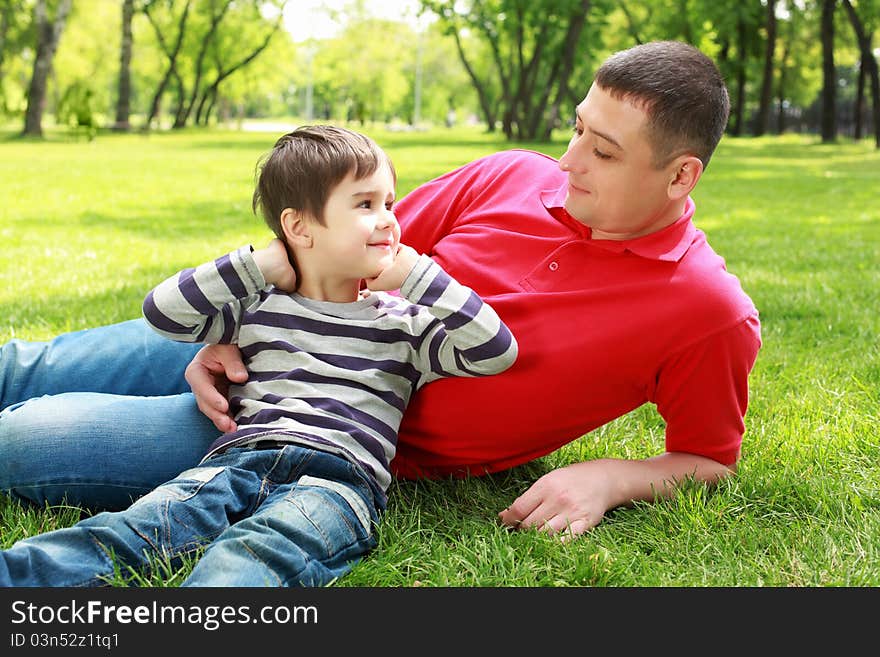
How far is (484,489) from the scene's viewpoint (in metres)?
3.13

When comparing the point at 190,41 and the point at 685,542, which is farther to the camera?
the point at 190,41

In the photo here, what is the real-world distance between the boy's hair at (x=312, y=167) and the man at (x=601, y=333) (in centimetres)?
44

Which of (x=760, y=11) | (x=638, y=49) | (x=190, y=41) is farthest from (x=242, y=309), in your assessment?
(x=190, y=41)

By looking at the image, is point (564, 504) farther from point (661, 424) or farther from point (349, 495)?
point (661, 424)

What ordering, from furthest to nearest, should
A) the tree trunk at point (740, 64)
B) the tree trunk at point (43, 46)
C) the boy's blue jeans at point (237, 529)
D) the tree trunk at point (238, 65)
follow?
the tree trunk at point (238, 65)
the tree trunk at point (740, 64)
the tree trunk at point (43, 46)
the boy's blue jeans at point (237, 529)

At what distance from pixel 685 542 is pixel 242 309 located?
1.33m

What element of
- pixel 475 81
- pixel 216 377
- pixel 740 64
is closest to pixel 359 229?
pixel 216 377

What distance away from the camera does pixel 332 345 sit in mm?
2668

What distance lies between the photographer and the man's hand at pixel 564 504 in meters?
2.77

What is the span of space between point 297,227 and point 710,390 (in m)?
1.16

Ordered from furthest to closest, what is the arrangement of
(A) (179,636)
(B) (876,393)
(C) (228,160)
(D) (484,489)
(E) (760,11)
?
(E) (760,11)
(C) (228,160)
(B) (876,393)
(D) (484,489)
(A) (179,636)

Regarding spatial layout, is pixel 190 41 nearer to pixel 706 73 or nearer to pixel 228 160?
pixel 228 160

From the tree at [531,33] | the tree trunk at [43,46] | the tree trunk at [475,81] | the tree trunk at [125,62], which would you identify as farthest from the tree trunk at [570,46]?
the tree trunk at [125,62]

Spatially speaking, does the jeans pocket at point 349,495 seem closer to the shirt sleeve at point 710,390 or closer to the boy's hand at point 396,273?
the boy's hand at point 396,273
